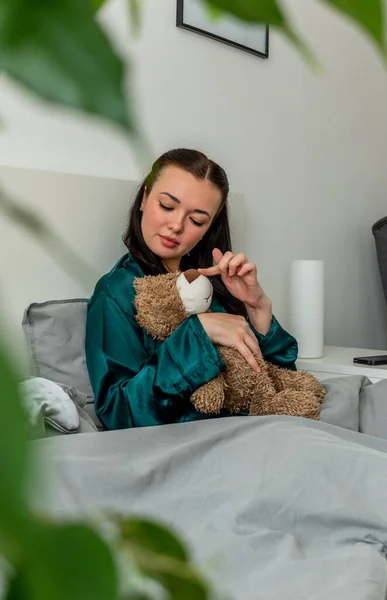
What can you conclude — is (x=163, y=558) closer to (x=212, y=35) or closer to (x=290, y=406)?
(x=290, y=406)

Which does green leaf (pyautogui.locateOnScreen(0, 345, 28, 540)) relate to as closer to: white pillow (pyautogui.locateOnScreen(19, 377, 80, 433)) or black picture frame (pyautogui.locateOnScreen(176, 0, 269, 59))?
white pillow (pyautogui.locateOnScreen(19, 377, 80, 433))

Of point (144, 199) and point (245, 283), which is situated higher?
point (144, 199)

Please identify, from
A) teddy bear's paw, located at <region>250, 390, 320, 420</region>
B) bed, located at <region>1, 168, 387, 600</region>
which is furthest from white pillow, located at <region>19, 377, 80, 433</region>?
teddy bear's paw, located at <region>250, 390, 320, 420</region>

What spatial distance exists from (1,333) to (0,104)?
1591 millimetres

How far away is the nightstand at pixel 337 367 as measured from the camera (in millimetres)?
1960

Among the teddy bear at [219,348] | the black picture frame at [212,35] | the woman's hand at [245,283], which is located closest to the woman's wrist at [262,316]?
the woman's hand at [245,283]

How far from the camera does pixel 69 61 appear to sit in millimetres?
108

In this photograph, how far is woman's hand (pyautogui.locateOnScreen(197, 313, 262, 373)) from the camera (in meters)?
1.55

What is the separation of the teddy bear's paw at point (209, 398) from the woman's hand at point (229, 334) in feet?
0.32

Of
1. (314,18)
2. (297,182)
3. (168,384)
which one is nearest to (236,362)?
(168,384)

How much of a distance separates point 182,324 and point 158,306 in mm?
61

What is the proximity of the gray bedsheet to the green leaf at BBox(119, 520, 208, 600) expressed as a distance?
0.80 metres

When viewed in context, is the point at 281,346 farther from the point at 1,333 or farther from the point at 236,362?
the point at 1,333

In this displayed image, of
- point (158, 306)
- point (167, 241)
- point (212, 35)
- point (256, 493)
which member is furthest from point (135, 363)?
point (212, 35)
